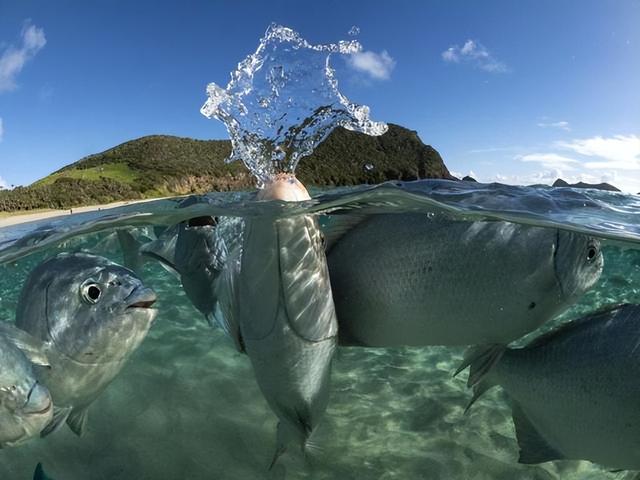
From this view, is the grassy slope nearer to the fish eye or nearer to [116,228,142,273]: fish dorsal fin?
[116,228,142,273]: fish dorsal fin

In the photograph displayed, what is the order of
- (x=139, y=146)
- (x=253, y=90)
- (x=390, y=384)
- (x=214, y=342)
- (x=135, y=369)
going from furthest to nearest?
(x=139, y=146) < (x=214, y=342) < (x=135, y=369) < (x=390, y=384) < (x=253, y=90)

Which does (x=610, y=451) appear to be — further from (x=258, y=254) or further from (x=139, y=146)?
(x=139, y=146)

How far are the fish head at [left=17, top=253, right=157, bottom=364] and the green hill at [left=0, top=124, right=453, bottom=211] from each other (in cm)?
299

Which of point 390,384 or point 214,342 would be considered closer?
point 390,384

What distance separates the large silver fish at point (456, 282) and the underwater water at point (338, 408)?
0.18m

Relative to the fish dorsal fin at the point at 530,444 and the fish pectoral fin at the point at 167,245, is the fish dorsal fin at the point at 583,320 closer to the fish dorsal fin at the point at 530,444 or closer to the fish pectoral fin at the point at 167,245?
the fish dorsal fin at the point at 530,444

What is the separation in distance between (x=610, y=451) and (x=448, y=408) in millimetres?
2544

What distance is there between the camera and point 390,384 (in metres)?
6.31

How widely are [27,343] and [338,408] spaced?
3374mm

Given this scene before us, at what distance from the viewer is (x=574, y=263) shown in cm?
342

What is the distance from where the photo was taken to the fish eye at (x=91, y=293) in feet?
12.7

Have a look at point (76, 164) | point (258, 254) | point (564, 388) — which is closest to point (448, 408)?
point (564, 388)

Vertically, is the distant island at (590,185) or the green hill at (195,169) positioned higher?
the green hill at (195,169)

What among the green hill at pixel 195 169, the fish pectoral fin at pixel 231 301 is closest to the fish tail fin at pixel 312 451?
the fish pectoral fin at pixel 231 301
